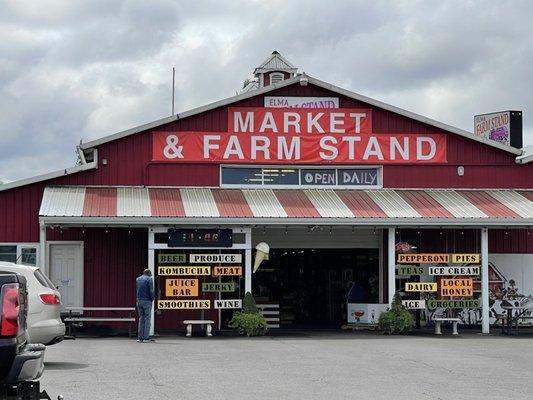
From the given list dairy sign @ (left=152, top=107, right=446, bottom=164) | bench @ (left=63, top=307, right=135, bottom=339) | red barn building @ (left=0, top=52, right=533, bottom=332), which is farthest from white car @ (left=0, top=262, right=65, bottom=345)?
dairy sign @ (left=152, top=107, right=446, bottom=164)

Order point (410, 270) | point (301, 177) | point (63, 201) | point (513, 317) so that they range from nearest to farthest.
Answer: point (63, 201) → point (410, 270) → point (513, 317) → point (301, 177)

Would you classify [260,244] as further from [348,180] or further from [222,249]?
[348,180]

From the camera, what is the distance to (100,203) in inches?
943

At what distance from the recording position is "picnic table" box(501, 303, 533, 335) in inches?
971

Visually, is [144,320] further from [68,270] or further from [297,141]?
[297,141]

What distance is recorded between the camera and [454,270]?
969 inches

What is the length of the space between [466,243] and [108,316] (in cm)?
1001

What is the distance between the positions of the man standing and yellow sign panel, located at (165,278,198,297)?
2.08 m

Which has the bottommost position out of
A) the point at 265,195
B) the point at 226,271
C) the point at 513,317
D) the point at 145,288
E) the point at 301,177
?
the point at 513,317

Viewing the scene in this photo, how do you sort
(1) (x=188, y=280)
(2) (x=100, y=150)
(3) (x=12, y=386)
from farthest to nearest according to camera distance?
(2) (x=100, y=150) → (1) (x=188, y=280) → (3) (x=12, y=386)

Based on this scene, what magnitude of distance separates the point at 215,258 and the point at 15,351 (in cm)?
1598

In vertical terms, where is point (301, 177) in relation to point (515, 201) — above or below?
above

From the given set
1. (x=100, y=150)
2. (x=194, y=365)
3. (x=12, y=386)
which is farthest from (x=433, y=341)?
(x=12, y=386)

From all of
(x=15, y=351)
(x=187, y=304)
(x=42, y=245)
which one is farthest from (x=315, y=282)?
(x=15, y=351)
